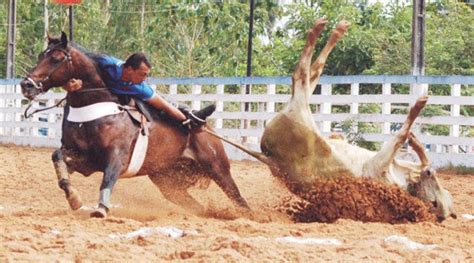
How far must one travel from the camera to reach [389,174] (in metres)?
9.09

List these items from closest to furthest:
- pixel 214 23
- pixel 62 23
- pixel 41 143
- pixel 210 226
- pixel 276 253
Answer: pixel 276 253
pixel 210 226
pixel 41 143
pixel 214 23
pixel 62 23

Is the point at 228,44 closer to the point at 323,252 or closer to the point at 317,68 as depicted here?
the point at 317,68

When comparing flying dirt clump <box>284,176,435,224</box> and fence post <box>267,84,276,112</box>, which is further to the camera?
fence post <box>267,84,276,112</box>

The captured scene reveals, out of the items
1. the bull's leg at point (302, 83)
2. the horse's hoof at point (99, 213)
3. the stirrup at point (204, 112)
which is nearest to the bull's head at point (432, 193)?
the bull's leg at point (302, 83)

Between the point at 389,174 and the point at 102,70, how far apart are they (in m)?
2.72

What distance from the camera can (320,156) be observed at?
358 inches

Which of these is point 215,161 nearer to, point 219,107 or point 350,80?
point 350,80

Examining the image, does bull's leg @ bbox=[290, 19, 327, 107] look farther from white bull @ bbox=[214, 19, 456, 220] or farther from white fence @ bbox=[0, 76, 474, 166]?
white fence @ bbox=[0, 76, 474, 166]

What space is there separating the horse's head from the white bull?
1872mm

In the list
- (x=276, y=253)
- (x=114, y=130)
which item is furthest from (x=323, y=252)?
(x=114, y=130)

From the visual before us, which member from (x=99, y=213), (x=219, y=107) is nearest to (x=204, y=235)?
(x=99, y=213)

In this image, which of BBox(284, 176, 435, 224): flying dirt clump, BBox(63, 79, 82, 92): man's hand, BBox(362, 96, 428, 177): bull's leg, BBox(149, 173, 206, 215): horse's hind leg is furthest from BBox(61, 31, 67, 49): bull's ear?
BBox(362, 96, 428, 177): bull's leg

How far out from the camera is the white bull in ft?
29.7

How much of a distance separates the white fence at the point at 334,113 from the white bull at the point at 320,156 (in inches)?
295
